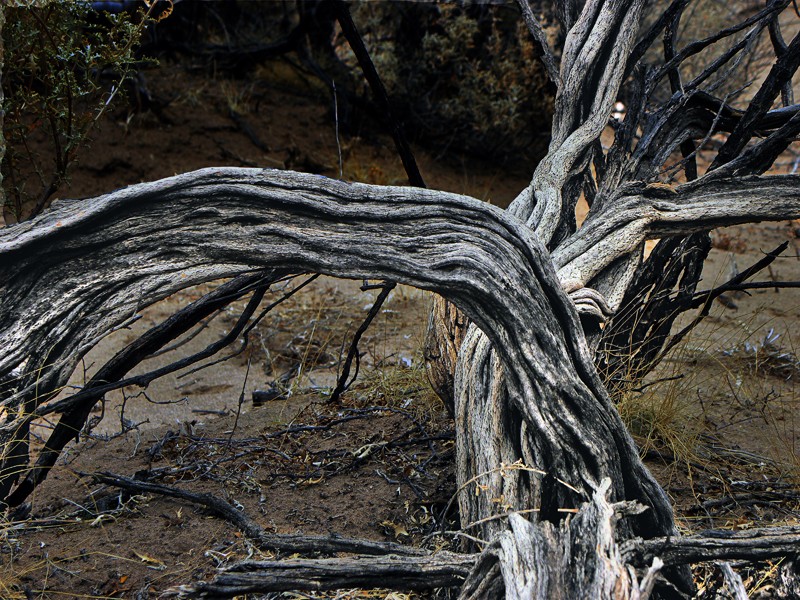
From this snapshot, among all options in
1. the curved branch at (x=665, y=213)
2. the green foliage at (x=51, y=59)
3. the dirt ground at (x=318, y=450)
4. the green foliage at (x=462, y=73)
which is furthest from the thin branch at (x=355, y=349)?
the green foliage at (x=462, y=73)

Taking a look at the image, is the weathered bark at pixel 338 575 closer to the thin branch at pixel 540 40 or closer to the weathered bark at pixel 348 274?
the weathered bark at pixel 348 274

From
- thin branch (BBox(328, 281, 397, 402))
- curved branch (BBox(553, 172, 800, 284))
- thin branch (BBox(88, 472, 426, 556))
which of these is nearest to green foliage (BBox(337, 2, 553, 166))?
thin branch (BBox(328, 281, 397, 402))

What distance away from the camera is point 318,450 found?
371cm

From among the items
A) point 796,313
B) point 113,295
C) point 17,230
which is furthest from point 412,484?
point 796,313

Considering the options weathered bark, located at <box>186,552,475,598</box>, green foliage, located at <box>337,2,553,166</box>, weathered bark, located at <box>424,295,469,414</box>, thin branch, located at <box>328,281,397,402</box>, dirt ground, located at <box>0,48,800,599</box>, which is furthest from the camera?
green foliage, located at <box>337,2,553,166</box>

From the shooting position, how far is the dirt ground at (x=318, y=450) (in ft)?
9.34

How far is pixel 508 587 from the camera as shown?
6.48ft

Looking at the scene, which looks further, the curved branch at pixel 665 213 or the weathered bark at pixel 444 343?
the weathered bark at pixel 444 343

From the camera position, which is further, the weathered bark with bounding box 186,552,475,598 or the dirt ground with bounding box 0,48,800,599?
the dirt ground with bounding box 0,48,800,599

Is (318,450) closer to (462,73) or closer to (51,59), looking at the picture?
(51,59)

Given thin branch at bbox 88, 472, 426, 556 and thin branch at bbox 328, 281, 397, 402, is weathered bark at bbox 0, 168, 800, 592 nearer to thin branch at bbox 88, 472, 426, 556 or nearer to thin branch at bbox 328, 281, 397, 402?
thin branch at bbox 88, 472, 426, 556

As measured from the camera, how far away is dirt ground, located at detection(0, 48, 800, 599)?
285cm

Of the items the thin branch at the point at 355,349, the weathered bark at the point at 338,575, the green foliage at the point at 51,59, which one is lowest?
the weathered bark at the point at 338,575

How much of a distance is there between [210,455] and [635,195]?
2.16m
